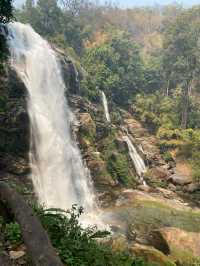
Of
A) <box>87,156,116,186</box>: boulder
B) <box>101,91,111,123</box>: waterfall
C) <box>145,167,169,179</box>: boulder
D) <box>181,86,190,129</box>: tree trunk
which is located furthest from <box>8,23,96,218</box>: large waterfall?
<box>181,86,190,129</box>: tree trunk

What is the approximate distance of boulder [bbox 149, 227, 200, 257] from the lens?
12.3 metres

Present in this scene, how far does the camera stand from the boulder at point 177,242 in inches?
483

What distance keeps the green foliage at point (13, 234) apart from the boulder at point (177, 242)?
25.9 ft

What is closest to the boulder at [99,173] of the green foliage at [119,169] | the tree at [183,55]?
the green foliage at [119,169]

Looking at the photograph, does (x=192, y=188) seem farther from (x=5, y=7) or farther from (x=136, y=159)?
(x=5, y=7)

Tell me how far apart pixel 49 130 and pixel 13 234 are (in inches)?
667

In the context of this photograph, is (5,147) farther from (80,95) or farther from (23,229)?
(23,229)

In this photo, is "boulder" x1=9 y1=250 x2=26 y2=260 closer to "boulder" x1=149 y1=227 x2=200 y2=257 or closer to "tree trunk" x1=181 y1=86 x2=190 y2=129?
"boulder" x1=149 y1=227 x2=200 y2=257

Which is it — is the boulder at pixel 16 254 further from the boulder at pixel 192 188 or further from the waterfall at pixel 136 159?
the waterfall at pixel 136 159

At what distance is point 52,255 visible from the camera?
13.8 feet

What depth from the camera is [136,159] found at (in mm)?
29797

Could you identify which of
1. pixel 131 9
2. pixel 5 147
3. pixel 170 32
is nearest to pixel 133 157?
pixel 5 147

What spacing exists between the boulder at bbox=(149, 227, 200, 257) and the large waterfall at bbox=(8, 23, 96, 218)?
7721 millimetres

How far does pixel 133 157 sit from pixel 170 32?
2337 centimetres
